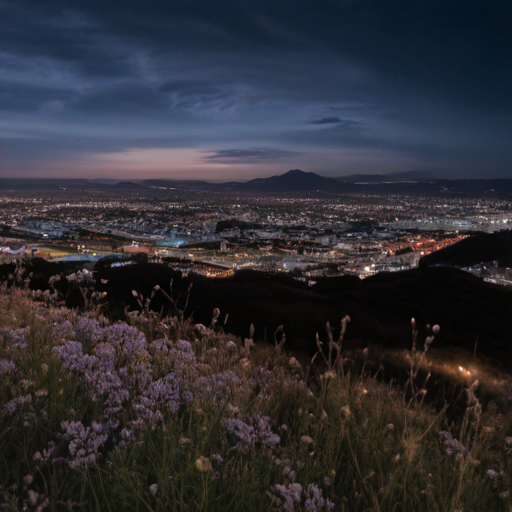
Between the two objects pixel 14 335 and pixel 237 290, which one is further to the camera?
pixel 237 290

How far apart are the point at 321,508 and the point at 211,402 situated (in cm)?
99

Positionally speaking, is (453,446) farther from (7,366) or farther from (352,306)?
(352,306)

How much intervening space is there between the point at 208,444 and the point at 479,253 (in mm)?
17441

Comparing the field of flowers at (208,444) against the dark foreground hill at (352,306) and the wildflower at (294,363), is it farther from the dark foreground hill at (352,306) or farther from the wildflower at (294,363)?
the dark foreground hill at (352,306)

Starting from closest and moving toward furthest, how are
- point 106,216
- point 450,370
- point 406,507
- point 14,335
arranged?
point 406,507
point 14,335
point 450,370
point 106,216

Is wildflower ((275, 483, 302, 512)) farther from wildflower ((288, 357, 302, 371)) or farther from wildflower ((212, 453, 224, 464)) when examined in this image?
wildflower ((288, 357, 302, 371))

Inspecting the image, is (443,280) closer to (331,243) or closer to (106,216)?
(331,243)

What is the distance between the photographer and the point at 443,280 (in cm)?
844

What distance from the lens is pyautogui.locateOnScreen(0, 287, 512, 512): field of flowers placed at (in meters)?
1.63

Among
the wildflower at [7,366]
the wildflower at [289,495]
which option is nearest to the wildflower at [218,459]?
the wildflower at [289,495]

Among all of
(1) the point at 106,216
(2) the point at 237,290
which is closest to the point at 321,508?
(2) the point at 237,290

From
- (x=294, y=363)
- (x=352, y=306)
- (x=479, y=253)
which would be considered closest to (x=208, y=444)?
(x=294, y=363)

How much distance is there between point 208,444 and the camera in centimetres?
199

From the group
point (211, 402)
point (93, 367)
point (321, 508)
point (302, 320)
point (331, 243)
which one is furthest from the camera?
point (331, 243)
